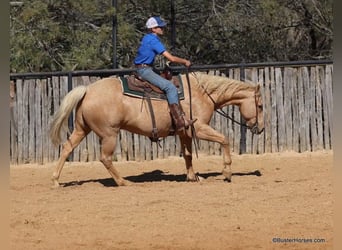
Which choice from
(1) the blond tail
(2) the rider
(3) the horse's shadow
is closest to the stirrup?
(2) the rider

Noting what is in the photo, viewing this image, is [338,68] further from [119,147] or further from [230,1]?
[230,1]

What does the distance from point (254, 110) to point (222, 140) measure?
0.98 m

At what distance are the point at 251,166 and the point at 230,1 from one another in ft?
18.2

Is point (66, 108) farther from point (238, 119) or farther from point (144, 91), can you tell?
point (238, 119)

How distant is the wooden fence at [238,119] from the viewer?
1241 cm

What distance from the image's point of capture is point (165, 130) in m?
9.70

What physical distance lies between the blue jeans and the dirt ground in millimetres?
1251

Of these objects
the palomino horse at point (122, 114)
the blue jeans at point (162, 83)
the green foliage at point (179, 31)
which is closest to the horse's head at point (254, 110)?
the palomino horse at point (122, 114)

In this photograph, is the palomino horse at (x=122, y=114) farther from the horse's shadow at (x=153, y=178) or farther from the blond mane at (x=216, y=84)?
the horse's shadow at (x=153, y=178)

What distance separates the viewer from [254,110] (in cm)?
1028

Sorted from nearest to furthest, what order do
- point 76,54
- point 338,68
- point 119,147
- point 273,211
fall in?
point 338,68
point 273,211
point 119,147
point 76,54

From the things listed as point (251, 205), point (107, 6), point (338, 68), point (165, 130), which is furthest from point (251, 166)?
point (338, 68)

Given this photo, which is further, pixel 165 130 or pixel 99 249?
pixel 165 130

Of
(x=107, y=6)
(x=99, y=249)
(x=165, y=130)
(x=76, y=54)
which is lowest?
(x=99, y=249)
